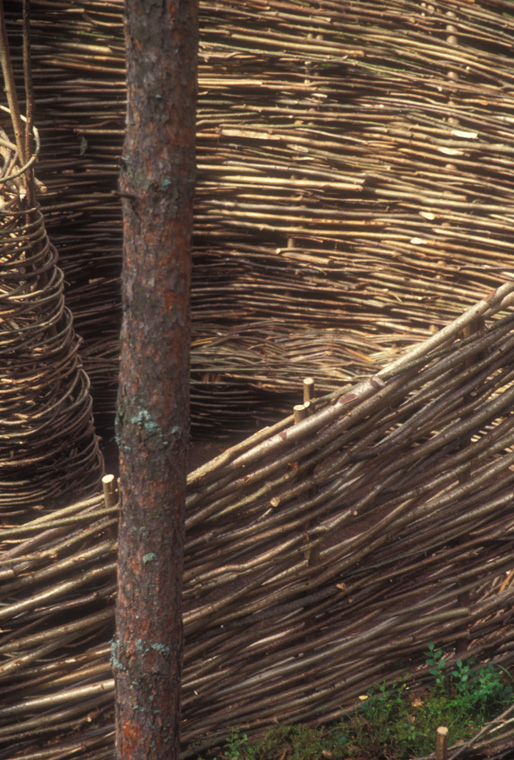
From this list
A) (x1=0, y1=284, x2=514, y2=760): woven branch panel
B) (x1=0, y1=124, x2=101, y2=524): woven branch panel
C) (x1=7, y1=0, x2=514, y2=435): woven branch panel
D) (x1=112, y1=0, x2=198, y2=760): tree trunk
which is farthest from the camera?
(x1=7, y1=0, x2=514, y2=435): woven branch panel

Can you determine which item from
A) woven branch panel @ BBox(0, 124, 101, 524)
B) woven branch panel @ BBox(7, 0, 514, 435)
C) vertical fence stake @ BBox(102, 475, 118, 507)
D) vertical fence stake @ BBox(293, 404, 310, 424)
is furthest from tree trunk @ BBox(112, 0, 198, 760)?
woven branch panel @ BBox(7, 0, 514, 435)

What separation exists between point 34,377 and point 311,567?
1.07m

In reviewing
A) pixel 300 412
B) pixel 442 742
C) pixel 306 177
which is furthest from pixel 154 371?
pixel 306 177

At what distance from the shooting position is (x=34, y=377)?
2.41 meters

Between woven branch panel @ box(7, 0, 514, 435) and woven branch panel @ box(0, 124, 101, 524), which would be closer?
woven branch panel @ box(0, 124, 101, 524)

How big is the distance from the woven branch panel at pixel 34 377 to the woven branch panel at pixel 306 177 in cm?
146

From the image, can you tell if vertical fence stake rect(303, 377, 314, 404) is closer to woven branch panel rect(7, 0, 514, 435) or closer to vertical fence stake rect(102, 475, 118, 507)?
vertical fence stake rect(102, 475, 118, 507)

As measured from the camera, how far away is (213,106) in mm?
4031

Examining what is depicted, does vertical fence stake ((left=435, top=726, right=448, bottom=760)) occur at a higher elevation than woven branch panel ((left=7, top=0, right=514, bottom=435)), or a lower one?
lower

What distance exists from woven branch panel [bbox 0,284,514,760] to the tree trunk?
0.19 metres

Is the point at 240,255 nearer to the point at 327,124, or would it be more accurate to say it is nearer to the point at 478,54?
the point at 327,124

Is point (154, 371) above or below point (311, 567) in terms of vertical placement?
above

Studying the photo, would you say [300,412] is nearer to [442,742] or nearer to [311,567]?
[311,567]

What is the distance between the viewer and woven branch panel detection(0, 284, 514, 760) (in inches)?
76.9
